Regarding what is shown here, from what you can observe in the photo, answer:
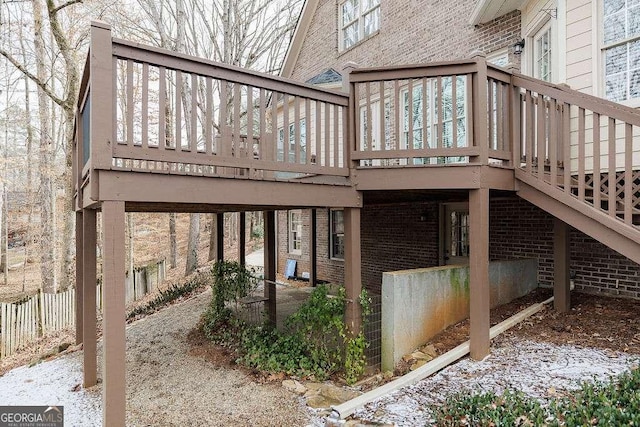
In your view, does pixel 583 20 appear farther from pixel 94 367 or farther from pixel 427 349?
pixel 94 367

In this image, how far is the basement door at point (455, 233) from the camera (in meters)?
8.35

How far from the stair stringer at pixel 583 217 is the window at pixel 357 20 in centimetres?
704

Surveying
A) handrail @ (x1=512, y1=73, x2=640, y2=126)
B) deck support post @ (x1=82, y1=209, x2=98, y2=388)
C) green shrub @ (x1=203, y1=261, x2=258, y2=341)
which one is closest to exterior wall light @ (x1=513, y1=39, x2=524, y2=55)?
handrail @ (x1=512, y1=73, x2=640, y2=126)

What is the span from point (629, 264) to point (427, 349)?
3227 mm

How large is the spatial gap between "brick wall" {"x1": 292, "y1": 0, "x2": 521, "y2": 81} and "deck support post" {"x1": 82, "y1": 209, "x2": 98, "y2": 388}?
6.84 meters

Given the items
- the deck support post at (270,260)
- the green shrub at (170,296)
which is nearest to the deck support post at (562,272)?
the deck support post at (270,260)

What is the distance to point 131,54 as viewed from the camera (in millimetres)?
3494

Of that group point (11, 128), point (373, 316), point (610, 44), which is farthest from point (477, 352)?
point (11, 128)

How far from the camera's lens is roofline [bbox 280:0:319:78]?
41.5ft

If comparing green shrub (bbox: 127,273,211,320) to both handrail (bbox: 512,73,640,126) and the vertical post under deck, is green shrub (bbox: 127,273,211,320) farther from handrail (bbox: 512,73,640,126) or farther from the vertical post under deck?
handrail (bbox: 512,73,640,126)

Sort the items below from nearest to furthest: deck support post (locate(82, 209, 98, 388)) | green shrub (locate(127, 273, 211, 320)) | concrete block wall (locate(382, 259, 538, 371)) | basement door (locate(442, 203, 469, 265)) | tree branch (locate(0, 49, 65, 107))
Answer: concrete block wall (locate(382, 259, 538, 371)) < deck support post (locate(82, 209, 98, 388)) < basement door (locate(442, 203, 469, 265)) < tree branch (locate(0, 49, 65, 107)) < green shrub (locate(127, 273, 211, 320))

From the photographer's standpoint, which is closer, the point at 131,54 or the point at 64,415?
the point at 131,54
